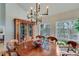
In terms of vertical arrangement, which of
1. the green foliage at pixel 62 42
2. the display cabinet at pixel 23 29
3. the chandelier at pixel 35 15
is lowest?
the green foliage at pixel 62 42

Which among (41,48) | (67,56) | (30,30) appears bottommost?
(67,56)

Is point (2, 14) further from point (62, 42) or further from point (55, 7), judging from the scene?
point (62, 42)

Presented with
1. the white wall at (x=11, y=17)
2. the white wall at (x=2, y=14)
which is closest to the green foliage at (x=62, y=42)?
the white wall at (x=11, y=17)

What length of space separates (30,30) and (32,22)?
140 millimetres

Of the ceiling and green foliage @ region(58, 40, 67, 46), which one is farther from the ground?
the ceiling

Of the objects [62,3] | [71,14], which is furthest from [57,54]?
[62,3]

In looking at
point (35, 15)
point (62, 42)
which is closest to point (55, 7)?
point (35, 15)

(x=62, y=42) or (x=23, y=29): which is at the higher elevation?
(x=23, y=29)

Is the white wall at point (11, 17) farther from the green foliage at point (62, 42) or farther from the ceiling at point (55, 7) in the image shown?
the green foliage at point (62, 42)

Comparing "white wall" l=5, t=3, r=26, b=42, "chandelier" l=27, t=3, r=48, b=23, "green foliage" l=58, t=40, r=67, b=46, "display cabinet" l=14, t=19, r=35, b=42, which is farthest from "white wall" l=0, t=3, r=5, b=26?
"green foliage" l=58, t=40, r=67, b=46

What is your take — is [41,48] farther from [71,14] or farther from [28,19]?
[71,14]

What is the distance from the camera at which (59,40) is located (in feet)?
7.09

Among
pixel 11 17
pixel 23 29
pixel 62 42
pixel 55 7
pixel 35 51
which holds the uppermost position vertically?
pixel 55 7

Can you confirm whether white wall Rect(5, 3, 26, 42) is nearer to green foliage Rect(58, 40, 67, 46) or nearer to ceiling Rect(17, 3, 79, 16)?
ceiling Rect(17, 3, 79, 16)
